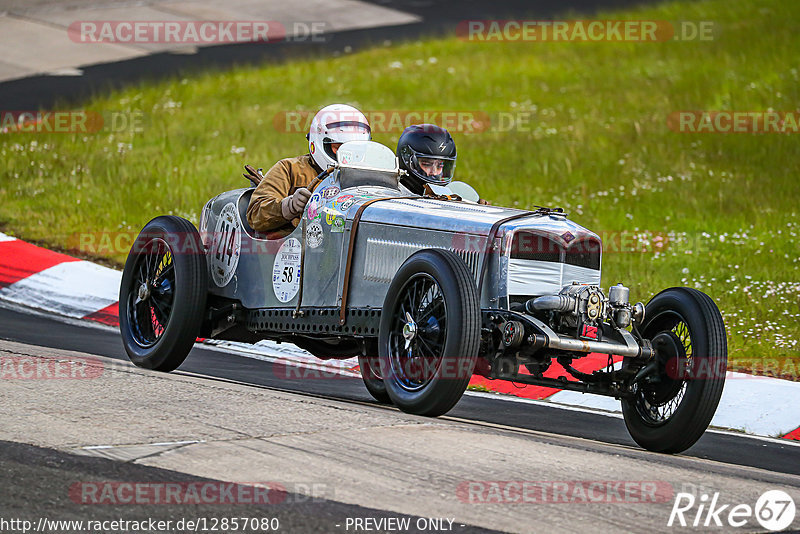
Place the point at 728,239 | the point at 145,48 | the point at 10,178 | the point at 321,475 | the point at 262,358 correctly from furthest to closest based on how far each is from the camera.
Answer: the point at 145,48, the point at 10,178, the point at 728,239, the point at 262,358, the point at 321,475

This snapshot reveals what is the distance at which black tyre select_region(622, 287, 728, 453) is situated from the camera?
21.6 ft

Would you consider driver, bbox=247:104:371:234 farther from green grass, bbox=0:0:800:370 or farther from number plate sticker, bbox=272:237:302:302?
green grass, bbox=0:0:800:370

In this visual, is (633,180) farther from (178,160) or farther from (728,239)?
(178,160)

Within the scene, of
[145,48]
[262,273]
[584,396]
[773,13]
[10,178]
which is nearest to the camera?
[262,273]

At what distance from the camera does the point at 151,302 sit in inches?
331

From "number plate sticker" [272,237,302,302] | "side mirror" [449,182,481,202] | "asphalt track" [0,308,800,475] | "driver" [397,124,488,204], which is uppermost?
"driver" [397,124,488,204]

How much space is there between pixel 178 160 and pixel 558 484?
1077 centimetres

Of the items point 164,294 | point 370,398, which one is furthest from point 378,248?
point 164,294

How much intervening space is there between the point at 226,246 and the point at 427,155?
148 cm

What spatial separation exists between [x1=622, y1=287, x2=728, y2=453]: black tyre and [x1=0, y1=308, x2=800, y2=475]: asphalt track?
0.23m

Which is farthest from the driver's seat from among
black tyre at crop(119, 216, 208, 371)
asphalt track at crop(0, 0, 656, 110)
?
asphalt track at crop(0, 0, 656, 110)

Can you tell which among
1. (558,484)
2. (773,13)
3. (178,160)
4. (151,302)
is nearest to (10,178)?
(178,160)

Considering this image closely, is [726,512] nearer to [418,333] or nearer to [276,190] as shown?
[418,333]

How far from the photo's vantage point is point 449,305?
20.4ft
